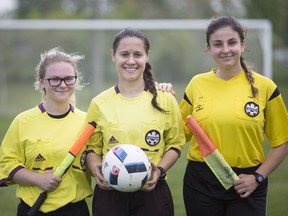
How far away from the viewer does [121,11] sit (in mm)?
38656

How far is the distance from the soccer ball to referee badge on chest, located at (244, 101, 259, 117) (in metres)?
0.87

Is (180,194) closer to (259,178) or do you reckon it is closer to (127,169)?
(259,178)

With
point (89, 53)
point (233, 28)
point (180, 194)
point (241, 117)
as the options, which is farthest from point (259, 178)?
point (89, 53)

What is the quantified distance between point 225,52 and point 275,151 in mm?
877

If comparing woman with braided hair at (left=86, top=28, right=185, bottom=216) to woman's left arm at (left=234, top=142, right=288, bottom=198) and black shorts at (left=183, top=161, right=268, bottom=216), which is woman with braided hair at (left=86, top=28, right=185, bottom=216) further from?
woman's left arm at (left=234, top=142, right=288, bottom=198)

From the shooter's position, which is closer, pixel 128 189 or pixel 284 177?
pixel 128 189

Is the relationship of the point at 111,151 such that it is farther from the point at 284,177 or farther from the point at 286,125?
the point at 284,177

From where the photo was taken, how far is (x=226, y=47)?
405 centimetres

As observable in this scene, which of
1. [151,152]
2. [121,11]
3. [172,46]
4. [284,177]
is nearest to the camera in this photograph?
[151,152]

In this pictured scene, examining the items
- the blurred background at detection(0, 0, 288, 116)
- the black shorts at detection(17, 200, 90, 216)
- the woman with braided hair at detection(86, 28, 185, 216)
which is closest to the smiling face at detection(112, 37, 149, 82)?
the woman with braided hair at detection(86, 28, 185, 216)

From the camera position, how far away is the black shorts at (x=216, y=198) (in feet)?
13.2

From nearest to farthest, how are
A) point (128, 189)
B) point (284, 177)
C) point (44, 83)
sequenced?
point (128, 189), point (44, 83), point (284, 177)

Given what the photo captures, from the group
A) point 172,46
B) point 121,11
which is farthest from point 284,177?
point 121,11

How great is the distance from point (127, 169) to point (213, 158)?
0.71m
